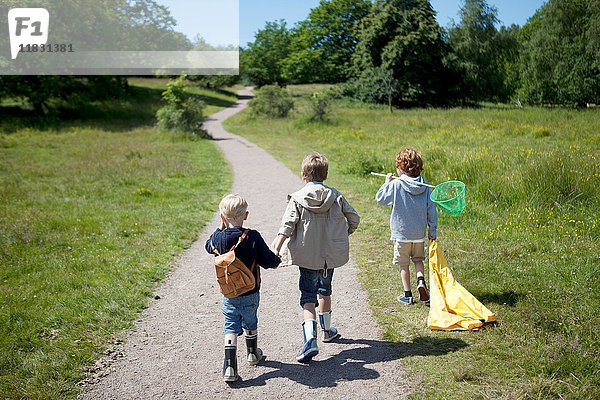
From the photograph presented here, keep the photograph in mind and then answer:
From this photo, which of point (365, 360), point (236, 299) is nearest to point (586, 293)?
point (365, 360)

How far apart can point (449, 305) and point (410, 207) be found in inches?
42.4

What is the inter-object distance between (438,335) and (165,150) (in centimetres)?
1665

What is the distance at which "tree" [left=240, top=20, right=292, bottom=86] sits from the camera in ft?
220

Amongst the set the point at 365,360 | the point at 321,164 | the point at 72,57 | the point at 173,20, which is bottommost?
the point at 365,360

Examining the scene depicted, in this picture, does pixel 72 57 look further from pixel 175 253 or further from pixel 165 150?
pixel 175 253

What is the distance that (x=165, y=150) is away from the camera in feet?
61.6

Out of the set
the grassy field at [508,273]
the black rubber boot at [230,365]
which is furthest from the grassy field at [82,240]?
the grassy field at [508,273]

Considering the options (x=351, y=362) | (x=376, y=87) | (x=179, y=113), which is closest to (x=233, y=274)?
(x=351, y=362)

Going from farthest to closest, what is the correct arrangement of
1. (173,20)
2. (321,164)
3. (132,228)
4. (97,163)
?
(173,20)
(97,163)
(132,228)
(321,164)

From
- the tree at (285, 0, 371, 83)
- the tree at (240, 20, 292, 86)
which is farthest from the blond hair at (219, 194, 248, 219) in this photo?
the tree at (240, 20, 292, 86)

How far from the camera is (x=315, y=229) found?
12.7ft

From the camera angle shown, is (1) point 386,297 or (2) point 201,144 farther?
(2) point 201,144

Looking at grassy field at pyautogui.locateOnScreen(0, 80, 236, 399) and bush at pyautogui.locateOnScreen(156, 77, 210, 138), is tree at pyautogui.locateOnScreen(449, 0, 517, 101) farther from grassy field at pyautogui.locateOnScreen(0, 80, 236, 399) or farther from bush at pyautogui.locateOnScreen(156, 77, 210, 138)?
grassy field at pyautogui.locateOnScreen(0, 80, 236, 399)

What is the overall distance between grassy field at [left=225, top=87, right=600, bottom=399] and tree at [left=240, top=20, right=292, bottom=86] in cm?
5650
